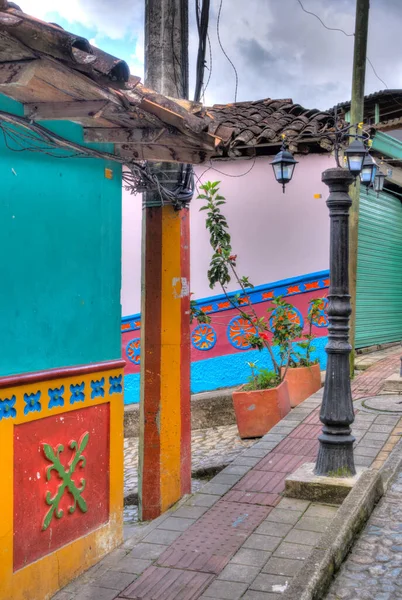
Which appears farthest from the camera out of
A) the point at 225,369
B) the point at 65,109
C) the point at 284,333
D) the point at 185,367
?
the point at 225,369

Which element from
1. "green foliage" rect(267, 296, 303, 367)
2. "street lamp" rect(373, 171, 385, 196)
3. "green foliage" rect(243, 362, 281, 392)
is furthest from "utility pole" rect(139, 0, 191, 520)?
"street lamp" rect(373, 171, 385, 196)

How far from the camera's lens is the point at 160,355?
6387 millimetres

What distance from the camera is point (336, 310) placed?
5.99 meters

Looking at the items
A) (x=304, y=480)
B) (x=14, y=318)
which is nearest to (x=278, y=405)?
(x=304, y=480)

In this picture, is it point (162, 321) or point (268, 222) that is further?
point (268, 222)

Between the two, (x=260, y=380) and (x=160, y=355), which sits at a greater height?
(x=160, y=355)

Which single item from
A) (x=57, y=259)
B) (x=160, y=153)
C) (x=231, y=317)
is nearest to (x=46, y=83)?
(x=57, y=259)

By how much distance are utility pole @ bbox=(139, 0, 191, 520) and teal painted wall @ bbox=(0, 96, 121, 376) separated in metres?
0.98

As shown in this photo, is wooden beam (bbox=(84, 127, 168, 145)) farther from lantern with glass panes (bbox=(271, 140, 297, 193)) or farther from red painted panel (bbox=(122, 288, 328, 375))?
red painted panel (bbox=(122, 288, 328, 375))

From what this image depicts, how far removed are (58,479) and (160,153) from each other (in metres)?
2.47

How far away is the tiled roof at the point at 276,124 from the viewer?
11.7 metres

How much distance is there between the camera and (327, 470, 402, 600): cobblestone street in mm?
4324

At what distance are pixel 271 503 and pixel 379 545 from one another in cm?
113

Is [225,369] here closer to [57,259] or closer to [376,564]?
[376,564]
